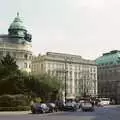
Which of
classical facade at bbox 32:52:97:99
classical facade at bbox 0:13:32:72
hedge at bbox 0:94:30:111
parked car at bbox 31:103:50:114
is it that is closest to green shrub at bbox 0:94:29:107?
hedge at bbox 0:94:30:111

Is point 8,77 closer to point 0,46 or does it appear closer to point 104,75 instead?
point 0,46

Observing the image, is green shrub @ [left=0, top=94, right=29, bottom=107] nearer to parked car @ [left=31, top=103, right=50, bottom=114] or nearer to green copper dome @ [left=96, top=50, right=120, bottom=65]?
parked car @ [left=31, top=103, right=50, bottom=114]

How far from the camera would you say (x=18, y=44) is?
14162 cm

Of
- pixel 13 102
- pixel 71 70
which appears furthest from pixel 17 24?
pixel 13 102

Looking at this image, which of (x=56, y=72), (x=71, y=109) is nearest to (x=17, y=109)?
(x=71, y=109)

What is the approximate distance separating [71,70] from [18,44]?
2915 centimetres

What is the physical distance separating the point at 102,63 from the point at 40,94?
11150cm

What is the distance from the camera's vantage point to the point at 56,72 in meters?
149

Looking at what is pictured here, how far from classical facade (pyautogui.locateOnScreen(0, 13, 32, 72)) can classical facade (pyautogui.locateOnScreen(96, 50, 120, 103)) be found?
42.1 meters

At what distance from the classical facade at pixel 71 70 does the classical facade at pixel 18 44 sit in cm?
959

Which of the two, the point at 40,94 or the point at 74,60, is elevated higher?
the point at 74,60

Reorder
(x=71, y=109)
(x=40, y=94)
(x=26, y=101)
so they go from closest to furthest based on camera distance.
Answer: (x=71, y=109), (x=26, y=101), (x=40, y=94)

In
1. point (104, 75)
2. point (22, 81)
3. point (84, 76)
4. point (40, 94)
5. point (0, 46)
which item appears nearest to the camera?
point (22, 81)

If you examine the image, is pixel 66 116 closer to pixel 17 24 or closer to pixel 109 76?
pixel 17 24
